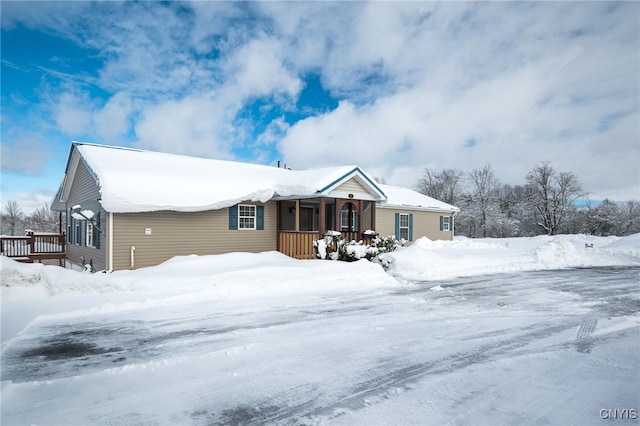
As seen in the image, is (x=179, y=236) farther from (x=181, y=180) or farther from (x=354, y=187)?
(x=354, y=187)

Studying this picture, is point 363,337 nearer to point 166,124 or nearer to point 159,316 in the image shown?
point 159,316

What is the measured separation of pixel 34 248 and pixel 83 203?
→ 5019 millimetres

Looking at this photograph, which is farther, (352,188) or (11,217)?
(11,217)

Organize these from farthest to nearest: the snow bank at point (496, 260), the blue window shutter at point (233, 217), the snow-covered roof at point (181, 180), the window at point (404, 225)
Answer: the window at point (404, 225) < the blue window shutter at point (233, 217) < the snow bank at point (496, 260) < the snow-covered roof at point (181, 180)

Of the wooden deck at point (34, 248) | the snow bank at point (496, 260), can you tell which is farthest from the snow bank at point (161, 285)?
the wooden deck at point (34, 248)

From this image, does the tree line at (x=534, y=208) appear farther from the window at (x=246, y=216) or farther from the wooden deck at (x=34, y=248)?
the wooden deck at (x=34, y=248)

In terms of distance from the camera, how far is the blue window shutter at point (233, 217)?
14344mm

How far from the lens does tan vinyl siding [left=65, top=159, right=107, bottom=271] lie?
39.8ft

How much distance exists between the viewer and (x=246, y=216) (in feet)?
49.1

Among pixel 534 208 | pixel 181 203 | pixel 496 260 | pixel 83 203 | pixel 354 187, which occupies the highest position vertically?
pixel 354 187

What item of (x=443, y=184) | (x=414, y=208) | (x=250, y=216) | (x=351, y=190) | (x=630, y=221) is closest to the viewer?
(x=250, y=216)

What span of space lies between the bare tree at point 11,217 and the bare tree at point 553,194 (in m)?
68.8

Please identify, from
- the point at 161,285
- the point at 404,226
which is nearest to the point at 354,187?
the point at 404,226

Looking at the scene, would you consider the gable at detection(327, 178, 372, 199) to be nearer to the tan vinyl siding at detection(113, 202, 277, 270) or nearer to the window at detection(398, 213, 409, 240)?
the tan vinyl siding at detection(113, 202, 277, 270)
